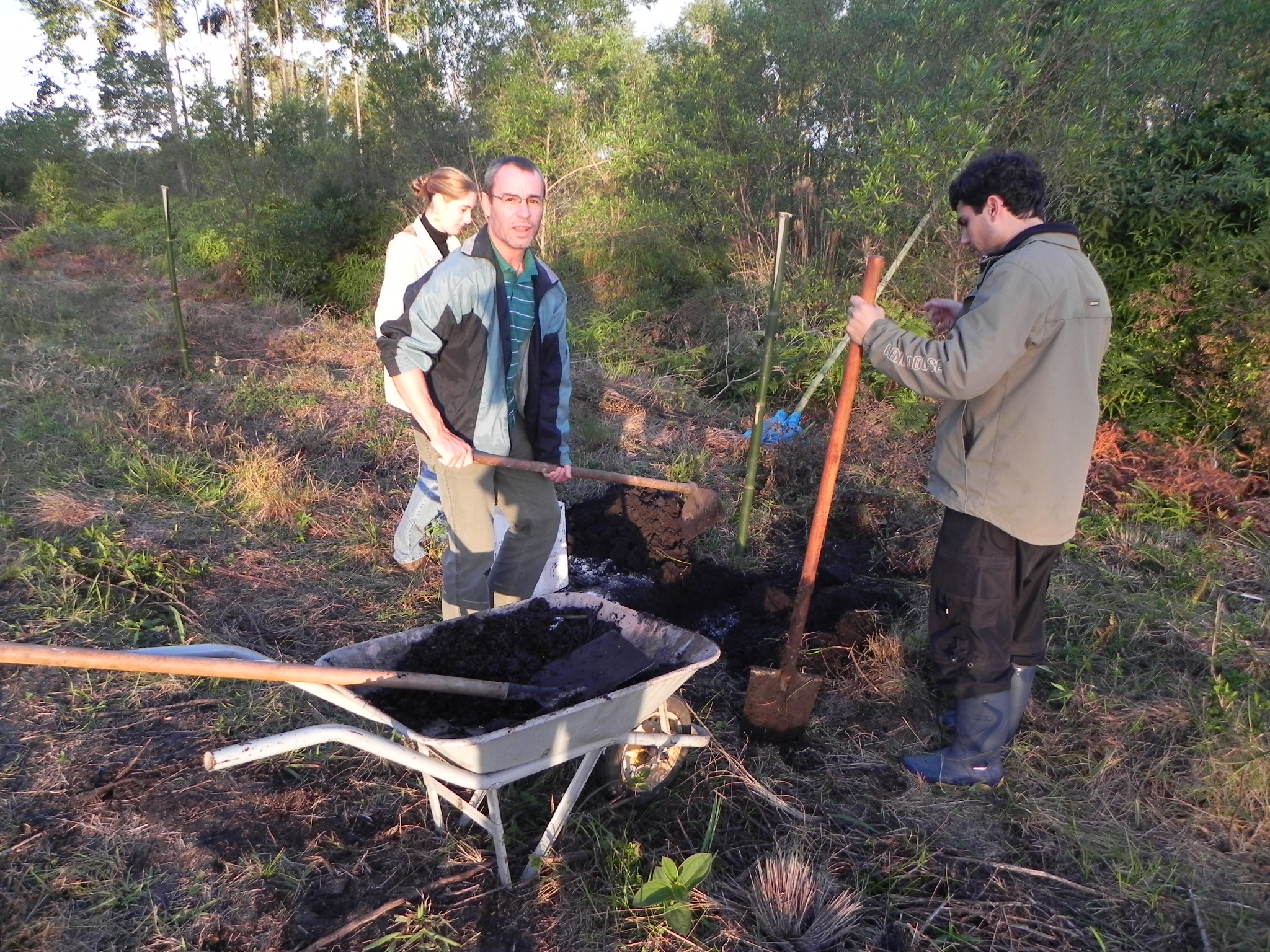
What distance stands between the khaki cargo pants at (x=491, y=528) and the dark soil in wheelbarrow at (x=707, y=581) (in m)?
1.00

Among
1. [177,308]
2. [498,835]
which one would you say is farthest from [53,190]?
[498,835]

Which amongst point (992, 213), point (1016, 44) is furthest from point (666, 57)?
point (992, 213)

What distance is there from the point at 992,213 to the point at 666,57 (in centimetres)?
1147

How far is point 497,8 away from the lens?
41.9ft

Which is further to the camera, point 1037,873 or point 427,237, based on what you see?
point 427,237

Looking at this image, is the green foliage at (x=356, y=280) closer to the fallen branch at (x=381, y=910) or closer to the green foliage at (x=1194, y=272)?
the green foliage at (x=1194, y=272)

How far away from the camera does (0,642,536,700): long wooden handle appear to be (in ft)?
4.67

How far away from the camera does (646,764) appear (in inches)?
106

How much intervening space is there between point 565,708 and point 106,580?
2.76 metres

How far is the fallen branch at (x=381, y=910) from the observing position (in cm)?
207

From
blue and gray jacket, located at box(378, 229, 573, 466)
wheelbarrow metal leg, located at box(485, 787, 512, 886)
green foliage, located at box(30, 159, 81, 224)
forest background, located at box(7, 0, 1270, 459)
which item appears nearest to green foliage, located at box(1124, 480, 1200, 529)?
forest background, located at box(7, 0, 1270, 459)

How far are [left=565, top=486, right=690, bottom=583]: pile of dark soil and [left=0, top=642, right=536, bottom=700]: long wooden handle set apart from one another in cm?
249

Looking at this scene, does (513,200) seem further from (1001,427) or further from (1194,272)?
(1194,272)

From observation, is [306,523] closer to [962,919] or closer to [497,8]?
[962,919]
